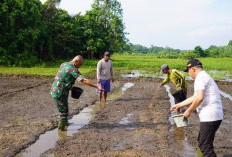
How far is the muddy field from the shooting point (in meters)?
4.99

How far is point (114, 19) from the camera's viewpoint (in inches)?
1873

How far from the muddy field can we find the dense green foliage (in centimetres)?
1646

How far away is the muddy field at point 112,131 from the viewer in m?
4.99

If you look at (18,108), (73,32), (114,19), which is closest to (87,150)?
(18,108)

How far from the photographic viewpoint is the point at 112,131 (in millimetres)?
6273

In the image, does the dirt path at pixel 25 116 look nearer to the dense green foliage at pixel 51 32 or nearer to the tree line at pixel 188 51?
the dense green foliage at pixel 51 32

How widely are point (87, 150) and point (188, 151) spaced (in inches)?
77.0

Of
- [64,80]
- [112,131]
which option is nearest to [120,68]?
[112,131]

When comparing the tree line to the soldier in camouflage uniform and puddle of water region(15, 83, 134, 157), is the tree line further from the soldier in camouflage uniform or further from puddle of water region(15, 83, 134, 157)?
the soldier in camouflage uniform

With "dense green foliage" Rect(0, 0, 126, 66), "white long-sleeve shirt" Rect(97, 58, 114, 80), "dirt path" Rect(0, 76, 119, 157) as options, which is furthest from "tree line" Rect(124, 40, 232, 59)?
"white long-sleeve shirt" Rect(97, 58, 114, 80)

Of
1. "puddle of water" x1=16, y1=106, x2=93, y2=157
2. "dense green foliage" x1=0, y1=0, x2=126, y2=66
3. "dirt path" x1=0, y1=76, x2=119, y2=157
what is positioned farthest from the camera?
"dense green foliage" x1=0, y1=0, x2=126, y2=66

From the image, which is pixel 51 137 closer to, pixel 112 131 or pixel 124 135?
pixel 112 131

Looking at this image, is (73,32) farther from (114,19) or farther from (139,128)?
(139,128)

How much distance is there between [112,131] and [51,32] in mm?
29814
